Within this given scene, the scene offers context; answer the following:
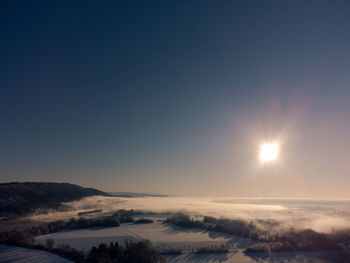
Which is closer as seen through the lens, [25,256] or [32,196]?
[25,256]

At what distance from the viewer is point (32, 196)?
76.4 metres

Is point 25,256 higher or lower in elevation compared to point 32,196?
lower

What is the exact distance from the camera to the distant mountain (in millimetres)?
62469

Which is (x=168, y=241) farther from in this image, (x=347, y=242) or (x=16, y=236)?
(x=347, y=242)

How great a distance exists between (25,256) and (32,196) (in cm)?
7021

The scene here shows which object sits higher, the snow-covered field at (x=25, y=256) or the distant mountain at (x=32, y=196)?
the distant mountain at (x=32, y=196)

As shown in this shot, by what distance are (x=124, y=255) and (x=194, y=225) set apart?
22.5 m

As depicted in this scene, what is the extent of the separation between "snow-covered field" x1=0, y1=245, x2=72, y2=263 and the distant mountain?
156 ft

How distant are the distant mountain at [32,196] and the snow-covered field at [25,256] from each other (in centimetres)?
4742

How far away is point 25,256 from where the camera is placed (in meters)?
18.0

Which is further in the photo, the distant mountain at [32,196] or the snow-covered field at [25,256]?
the distant mountain at [32,196]

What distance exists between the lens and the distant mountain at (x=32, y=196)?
205ft

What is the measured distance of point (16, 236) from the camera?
2252 cm

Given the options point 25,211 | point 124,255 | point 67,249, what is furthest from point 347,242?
point 25,211
